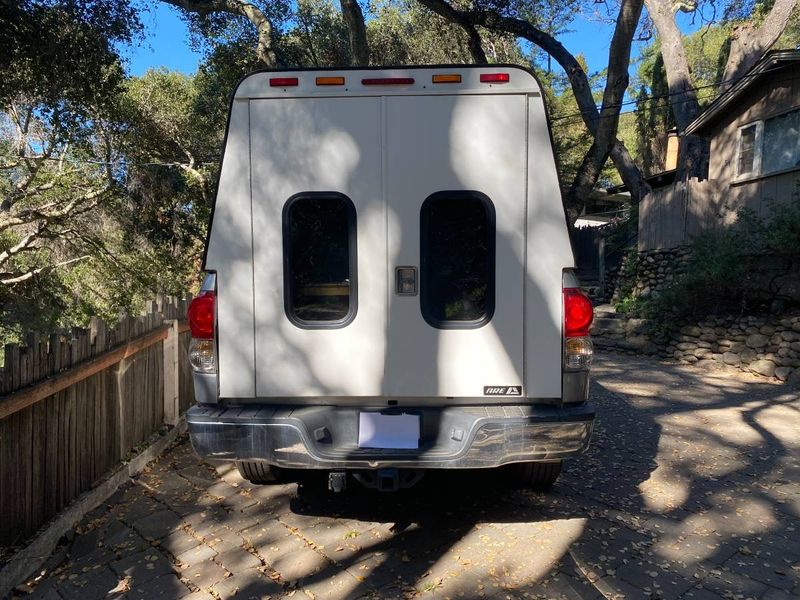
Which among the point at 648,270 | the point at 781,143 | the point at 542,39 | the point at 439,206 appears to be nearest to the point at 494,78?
the point at 439,206

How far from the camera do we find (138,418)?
464cm

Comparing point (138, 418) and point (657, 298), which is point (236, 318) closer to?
point (138, 418)

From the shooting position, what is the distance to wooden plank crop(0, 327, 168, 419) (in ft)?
9.79

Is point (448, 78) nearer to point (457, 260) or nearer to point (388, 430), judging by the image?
point (457, 260)

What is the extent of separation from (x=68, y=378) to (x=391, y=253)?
2092 millimetres

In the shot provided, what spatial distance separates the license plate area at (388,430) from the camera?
3.04 meters

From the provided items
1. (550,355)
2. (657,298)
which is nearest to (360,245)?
(550,355)

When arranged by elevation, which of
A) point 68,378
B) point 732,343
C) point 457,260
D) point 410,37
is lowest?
point 732,343

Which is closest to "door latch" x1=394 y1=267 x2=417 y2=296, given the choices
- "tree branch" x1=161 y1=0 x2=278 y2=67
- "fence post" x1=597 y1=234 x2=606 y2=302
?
"tree branch" x1=161 y1=0 x2=278 y2=67

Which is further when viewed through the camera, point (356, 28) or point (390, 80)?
point (356, 28)

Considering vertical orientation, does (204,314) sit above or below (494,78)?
below

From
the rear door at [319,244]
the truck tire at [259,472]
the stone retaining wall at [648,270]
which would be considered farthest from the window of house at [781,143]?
the truck tire at [259,472]

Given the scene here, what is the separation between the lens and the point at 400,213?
3107 mm

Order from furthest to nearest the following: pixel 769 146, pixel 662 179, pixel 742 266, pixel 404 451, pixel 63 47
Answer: pixel 662 179 < pixel 769 146 < pixel 742 266 < pixel 63 47 < pixel 404 451
